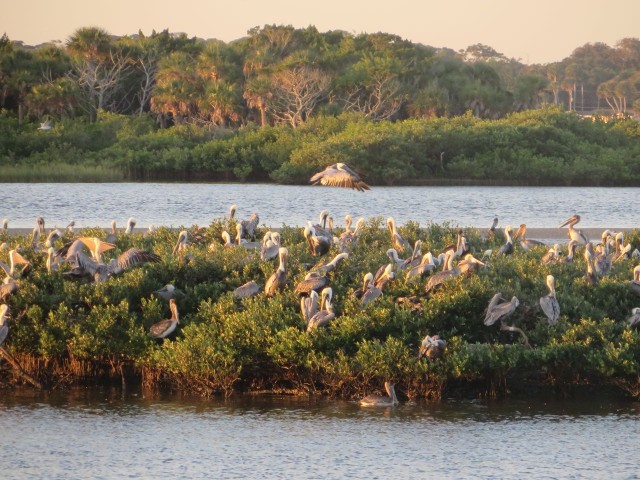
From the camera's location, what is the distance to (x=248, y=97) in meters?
68.3

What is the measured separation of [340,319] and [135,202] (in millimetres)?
27709

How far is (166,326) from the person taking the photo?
12867 millimetres

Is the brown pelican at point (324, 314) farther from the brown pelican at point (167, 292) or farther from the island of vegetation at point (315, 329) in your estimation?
the brown pelican at point (167, 292)

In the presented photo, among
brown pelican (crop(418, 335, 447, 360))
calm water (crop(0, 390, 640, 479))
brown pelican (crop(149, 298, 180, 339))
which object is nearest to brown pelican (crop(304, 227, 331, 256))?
brown pelican (crop(149, 298, 180, 339))

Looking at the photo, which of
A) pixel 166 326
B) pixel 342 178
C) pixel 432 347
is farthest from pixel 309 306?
pixel 342 178

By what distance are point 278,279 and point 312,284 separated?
1.49 feet

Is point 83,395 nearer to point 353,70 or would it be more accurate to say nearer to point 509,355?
point 509,355

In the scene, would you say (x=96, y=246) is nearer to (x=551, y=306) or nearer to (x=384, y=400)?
(x=384, y=400)

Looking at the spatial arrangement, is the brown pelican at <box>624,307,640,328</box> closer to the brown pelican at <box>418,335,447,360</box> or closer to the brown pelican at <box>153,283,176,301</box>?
the brown pelican at <box>418,335,447,360</box>

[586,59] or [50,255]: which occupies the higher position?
Answer: [586,59]

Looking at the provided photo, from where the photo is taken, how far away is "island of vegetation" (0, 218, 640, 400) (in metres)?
12.3

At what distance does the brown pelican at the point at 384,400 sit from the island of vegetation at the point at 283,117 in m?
42.3

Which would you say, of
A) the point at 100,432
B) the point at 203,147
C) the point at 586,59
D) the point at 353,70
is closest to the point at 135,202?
the point at 203,147

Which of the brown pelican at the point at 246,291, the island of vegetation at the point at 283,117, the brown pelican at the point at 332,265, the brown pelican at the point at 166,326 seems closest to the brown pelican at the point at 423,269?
the brown pelican at the point at 332,265
